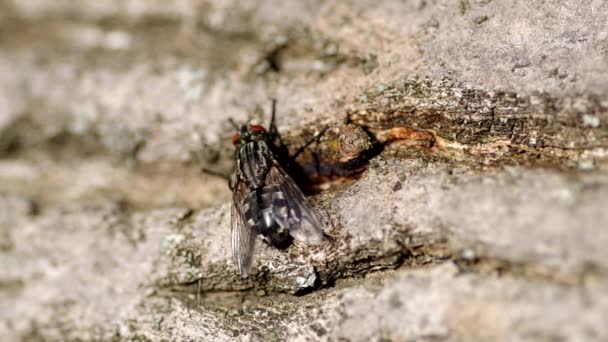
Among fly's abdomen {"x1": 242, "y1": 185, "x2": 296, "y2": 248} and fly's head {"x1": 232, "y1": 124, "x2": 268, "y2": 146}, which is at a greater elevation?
fly's head {"x1": 232, "y1": 124, "x2": 268, "y2": 146}

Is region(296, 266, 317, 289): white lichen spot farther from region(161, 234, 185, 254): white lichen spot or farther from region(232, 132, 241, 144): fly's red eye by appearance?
region(232, 132, 241, 144): fly's red eye

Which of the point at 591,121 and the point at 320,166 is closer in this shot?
the point at 591,121

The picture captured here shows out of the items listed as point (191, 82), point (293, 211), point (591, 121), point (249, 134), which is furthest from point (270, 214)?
point (591, 121)

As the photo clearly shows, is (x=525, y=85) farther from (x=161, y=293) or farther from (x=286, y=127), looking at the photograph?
(x=161, y=293)

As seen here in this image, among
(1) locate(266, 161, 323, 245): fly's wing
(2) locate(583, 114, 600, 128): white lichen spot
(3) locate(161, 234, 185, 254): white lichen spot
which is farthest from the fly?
(2) locate(583, 114, 600, 128): white lichen spot

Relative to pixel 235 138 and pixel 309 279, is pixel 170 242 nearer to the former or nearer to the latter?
pixel 235 138

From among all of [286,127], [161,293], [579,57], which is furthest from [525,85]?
[161,293]
